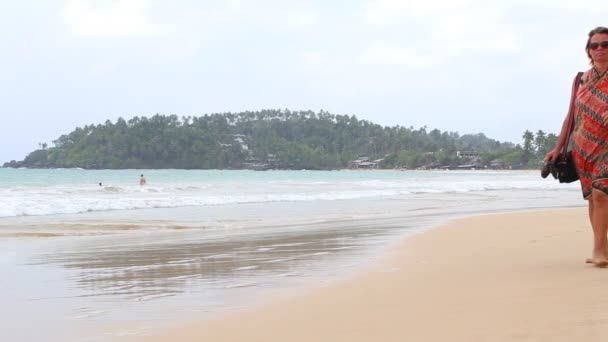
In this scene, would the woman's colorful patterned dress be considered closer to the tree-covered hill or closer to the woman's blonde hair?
the woman's blonde hair

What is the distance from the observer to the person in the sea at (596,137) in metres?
4.24

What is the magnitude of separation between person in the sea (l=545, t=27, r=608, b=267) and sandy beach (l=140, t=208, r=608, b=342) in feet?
0.93

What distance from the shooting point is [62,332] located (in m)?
3.13

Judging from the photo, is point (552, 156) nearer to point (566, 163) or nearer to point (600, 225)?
point (566, 163)

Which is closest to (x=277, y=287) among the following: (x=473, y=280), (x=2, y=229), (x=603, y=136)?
(x=473, y=280)

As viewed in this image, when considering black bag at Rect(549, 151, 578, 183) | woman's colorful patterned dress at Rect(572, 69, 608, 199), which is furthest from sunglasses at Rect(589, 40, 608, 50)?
black bag at Rect(549, 151, 578, 183)

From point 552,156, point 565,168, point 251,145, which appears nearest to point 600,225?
Result: point 565,168

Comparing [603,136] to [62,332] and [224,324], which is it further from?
[62,332]

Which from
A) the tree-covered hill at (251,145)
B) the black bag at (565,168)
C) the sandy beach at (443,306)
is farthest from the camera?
the tree-covered hill at (251,145)

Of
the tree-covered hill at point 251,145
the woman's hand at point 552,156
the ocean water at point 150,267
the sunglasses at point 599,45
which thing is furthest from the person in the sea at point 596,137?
the tree-covered hill at point 251,145

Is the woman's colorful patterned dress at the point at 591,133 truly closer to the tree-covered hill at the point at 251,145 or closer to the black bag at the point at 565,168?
the black bag at the point at 565,168

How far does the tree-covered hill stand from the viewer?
5123 inches

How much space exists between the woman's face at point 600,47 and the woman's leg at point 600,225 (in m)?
0.83

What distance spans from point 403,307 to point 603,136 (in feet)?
6.10
